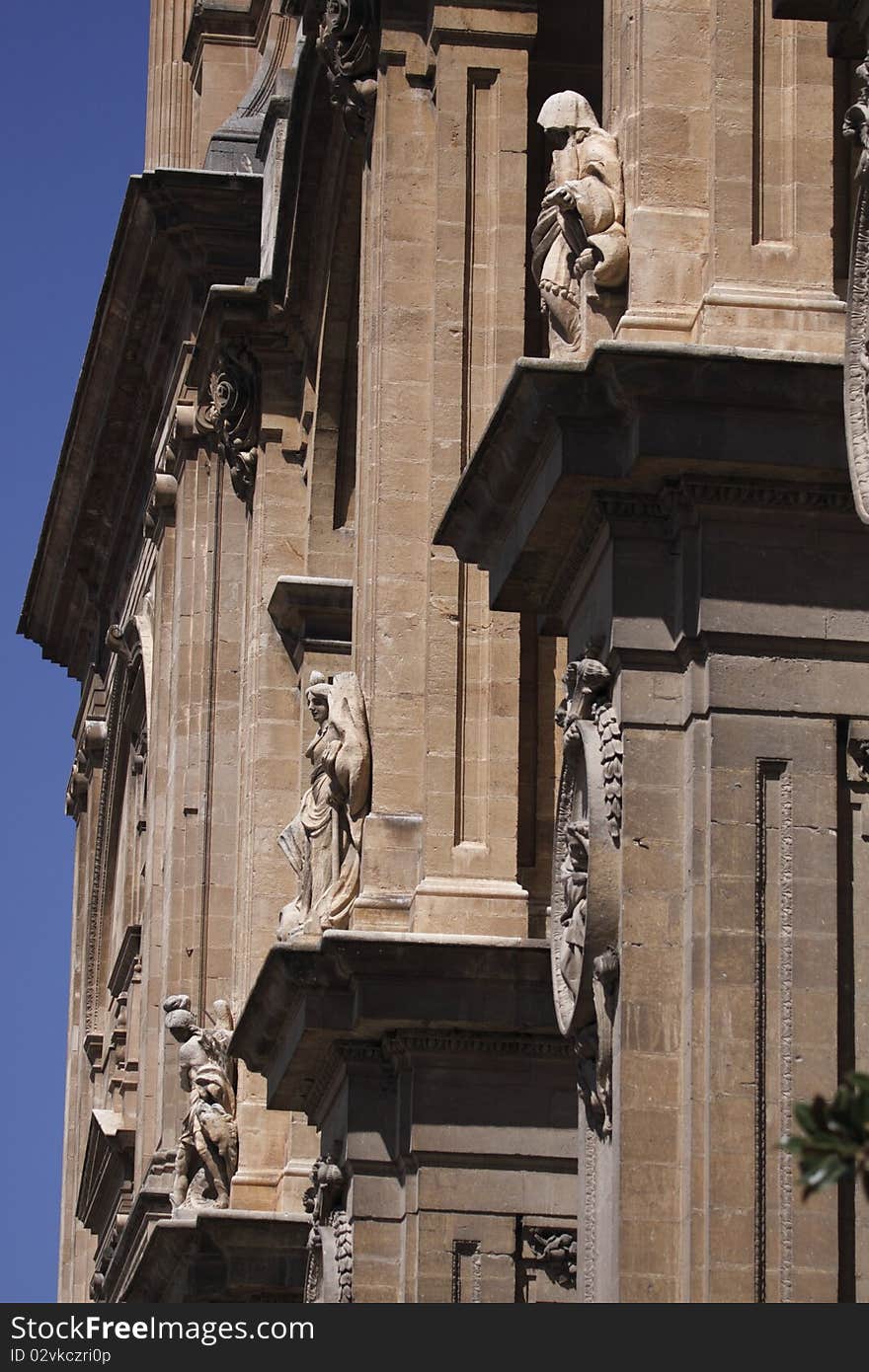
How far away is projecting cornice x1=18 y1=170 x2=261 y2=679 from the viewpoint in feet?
143

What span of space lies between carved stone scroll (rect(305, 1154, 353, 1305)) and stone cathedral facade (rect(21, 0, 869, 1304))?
81 millimetres

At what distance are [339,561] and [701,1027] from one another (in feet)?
56.2

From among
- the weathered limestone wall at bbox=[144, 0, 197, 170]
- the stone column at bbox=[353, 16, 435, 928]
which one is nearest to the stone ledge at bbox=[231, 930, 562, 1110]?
the stone column at bbox=[353, 16, 435, 928]

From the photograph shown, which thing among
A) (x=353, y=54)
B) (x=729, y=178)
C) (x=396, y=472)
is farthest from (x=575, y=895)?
(x=353, y=54)

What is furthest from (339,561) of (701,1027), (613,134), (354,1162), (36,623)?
(36,623)

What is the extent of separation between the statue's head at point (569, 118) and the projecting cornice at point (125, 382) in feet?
65.7

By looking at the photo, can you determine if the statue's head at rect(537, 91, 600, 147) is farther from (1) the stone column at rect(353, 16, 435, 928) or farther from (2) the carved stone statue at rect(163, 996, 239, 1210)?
(2) the carved stone statue at rect(163, 996, 239, 1210)

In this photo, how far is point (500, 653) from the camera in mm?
28906

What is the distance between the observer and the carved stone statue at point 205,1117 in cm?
3744

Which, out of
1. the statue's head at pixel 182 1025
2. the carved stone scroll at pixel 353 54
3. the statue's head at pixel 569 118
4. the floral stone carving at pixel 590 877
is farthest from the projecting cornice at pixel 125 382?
the floral stone carving at pixel 590 877

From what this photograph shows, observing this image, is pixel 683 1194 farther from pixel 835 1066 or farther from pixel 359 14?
pixel 359 14

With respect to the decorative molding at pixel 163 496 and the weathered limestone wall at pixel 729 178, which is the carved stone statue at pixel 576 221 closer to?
the weathered limestone wall at pixel 729 178

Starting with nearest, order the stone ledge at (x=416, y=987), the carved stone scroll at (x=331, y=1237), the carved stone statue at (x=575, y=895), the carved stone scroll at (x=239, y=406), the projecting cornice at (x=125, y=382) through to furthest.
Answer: the carved stone statue at (x=575, y=895)
the stone ledge at (x=416, y=987)
the carved stone scroll at (x=331, y=1237)
the carved stone scroll at (x=239, y=406)
the projecting cornice at (x=125, y=382)

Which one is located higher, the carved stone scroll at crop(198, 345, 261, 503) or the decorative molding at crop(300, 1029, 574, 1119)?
the carved stone scroll at crop(198, 345, 261, 503)
